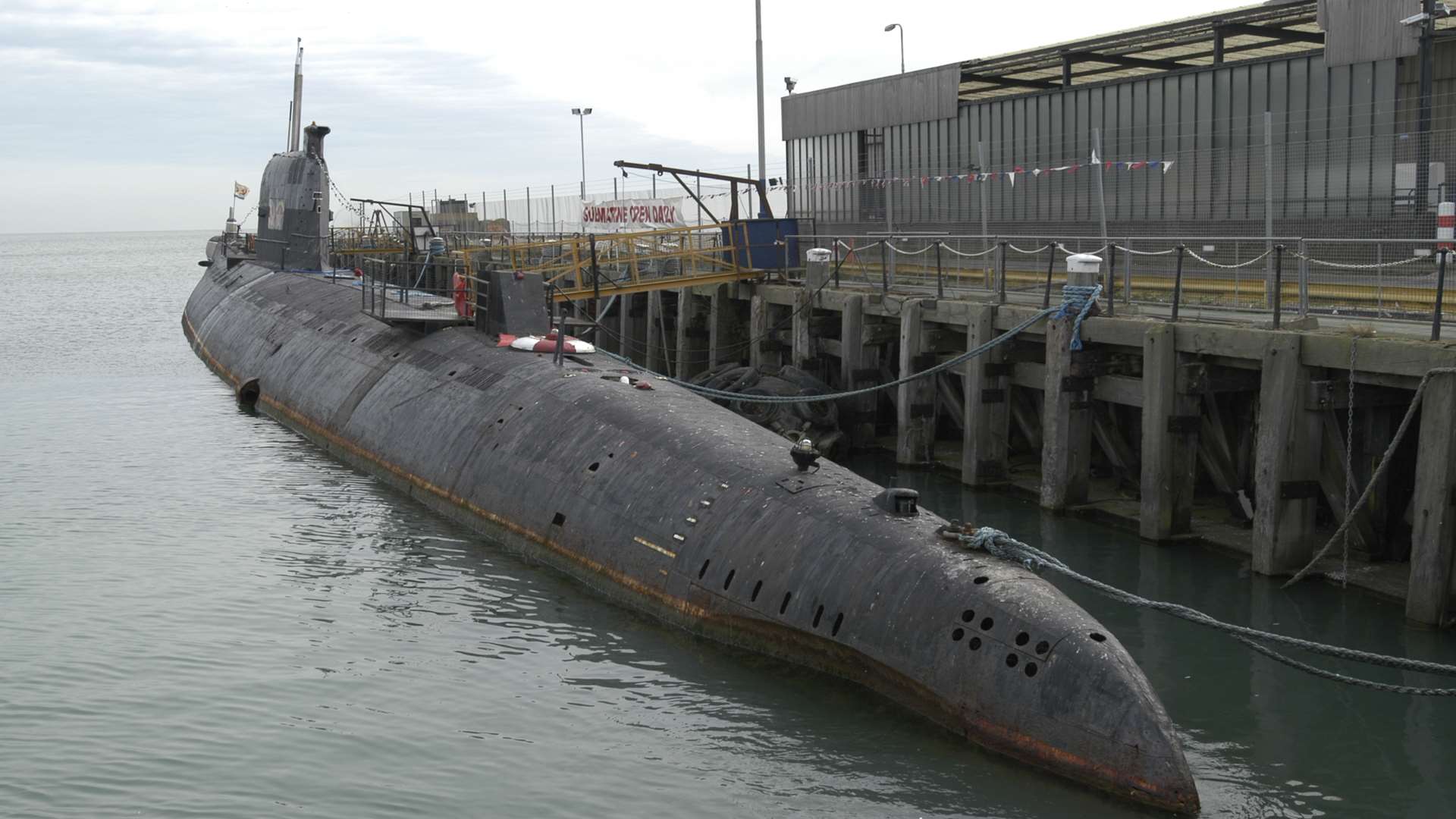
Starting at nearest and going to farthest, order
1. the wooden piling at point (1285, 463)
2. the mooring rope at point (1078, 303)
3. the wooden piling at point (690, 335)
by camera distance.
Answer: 1. the wooden piling at point (1285, 463)
2. the mooring rope at point (1078, 303)
3. the wooden piling at point (690, 335)

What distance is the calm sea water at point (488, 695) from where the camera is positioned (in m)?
10.5

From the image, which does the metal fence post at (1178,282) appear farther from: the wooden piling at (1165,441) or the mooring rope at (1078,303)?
the mooring rope at (1078,303)

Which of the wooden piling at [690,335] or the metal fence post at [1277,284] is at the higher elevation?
the metal fence post at [1277,284]

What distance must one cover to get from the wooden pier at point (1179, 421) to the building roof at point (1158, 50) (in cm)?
1057

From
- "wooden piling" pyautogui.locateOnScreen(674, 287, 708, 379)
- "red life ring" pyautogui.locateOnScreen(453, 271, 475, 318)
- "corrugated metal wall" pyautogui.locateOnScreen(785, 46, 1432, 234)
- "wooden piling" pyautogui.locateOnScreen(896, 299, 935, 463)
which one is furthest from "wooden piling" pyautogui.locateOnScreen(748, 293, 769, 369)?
"corrugated metal wall" pyautogui.locateOnScreen(785, 46, 1432, 234)

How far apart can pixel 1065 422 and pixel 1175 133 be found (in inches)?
585

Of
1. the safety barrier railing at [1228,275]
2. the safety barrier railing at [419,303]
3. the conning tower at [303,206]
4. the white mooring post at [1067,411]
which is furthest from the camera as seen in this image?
the conning tower at [303,206]

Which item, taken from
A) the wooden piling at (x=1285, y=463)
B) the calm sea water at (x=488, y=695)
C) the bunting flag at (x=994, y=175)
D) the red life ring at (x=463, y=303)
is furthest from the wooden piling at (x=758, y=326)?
the wooden piling at (x=1285, y=463)

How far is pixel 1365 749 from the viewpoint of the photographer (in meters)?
11.5

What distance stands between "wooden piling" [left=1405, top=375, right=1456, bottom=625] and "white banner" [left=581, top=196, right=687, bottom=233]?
33914mm

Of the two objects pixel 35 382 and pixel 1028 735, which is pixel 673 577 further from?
pixel 35 382

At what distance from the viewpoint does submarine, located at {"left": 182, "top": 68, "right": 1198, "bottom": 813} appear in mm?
10234

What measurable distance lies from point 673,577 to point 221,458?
13347 mm

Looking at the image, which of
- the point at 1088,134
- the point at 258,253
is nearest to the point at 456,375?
the point at 1088,134
